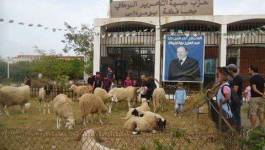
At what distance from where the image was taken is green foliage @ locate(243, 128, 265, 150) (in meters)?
5.96

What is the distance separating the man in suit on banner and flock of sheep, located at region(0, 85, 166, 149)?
13.4 ft

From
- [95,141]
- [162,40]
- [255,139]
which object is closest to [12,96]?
[162,40]

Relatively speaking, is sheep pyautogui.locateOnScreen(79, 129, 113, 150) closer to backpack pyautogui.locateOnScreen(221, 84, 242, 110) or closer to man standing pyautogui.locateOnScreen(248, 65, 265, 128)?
backpack pyautogui.locateOnScreen(221, 84, 242, 110)

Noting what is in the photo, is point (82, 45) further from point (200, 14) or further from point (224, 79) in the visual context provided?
point (224, 79)

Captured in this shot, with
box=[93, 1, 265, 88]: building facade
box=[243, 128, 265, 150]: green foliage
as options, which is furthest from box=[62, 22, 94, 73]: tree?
box=[243, 128, 265, 150]: green foliage

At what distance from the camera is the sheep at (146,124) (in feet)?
40.9

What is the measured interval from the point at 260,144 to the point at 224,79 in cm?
495

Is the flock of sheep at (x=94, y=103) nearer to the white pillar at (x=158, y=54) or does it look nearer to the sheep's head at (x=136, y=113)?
the sheep's head at (x=136, y=113)

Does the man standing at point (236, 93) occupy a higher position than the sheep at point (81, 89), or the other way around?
the man standing at point (236, 93)

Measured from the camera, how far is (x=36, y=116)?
16.2 meters

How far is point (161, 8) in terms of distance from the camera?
81.0 feet

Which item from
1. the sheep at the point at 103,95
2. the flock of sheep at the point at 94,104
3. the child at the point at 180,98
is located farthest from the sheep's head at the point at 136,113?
the child at the point at 180,98

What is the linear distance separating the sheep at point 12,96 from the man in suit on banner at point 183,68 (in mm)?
7508

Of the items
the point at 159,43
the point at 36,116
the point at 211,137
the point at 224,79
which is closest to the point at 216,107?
the point at 224,79
